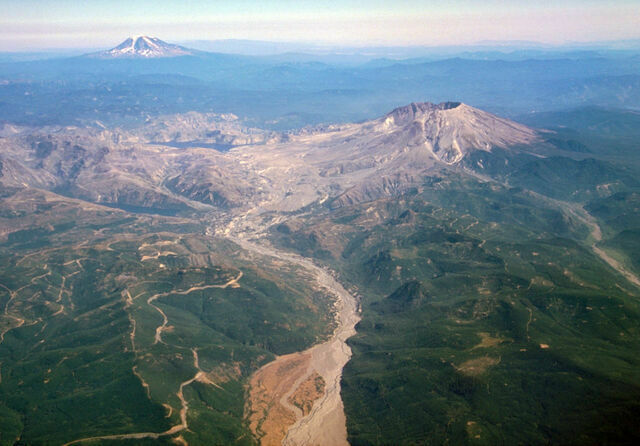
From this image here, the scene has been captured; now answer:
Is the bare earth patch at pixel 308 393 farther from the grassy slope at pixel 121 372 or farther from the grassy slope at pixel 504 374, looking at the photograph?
the grassy slope at pixel 121 372

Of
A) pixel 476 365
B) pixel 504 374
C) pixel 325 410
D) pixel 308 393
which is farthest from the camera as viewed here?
pixel 308 393

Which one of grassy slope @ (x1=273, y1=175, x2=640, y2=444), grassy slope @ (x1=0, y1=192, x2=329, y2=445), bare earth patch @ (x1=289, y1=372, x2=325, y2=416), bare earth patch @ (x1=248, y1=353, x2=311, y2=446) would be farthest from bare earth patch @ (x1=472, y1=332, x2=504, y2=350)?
grassy slope @ (x1=0, y1=192, x2=329, y2=445)

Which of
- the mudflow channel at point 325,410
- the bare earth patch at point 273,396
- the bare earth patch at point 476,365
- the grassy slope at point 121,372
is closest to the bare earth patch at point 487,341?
the bare earth patch at point 476,365

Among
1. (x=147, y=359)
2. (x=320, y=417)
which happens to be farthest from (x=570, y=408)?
(x=147, y=359)

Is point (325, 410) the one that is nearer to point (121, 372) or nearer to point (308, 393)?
point (308, 393)

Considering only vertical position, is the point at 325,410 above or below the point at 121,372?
below

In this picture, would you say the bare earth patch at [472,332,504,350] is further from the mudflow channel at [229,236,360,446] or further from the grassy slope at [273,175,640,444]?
the mudflow channel at [229,236,360,446]

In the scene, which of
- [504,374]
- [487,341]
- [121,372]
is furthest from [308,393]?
[487,341]

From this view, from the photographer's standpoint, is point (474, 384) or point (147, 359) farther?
point (147, 359)

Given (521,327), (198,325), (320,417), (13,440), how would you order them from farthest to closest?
(198,325)
(521,327)
(320,417)
(13,440)

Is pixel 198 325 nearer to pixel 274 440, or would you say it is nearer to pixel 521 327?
pixel 274 440

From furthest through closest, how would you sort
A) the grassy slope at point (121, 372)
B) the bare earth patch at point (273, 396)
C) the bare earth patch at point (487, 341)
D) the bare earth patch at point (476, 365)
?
the bare earth patch at point (487, 341) < the bare earth patch at point (476, 365) < the bare earth patch at point (273, 396) < the grassy slope at point (121, 372)
